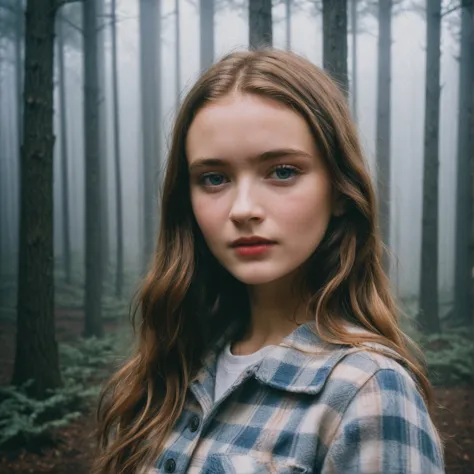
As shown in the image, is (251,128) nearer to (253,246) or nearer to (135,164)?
(253,246)

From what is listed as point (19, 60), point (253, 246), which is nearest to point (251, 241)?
point (253, 246)

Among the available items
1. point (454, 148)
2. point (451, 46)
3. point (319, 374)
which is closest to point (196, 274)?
point (319, 374)

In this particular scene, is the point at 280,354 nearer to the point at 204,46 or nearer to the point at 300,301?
the point at 300,301

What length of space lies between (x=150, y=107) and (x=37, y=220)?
72cm

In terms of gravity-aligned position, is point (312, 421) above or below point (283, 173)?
below

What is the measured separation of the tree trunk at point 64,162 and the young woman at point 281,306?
1.16 meters

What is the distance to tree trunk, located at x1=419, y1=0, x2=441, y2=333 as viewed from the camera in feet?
8.57

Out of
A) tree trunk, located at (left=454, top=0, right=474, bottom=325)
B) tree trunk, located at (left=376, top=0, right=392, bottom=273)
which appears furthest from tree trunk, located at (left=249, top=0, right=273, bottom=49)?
tree trunk, located at (left=454, top=0, right=474, bottom=325)

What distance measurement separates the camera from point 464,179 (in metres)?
2.65

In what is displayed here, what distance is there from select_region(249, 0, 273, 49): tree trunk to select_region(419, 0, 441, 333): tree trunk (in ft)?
2.22

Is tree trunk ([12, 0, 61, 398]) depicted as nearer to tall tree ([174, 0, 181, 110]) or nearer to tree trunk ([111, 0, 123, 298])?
tree trunk ([111, 0, 123, 298])

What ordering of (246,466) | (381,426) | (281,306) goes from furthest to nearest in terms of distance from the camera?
1. (281,306)
2. (246,466)
3. (381,426)

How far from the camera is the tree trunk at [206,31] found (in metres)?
2.65

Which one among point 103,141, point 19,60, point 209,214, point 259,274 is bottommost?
point 259,274
